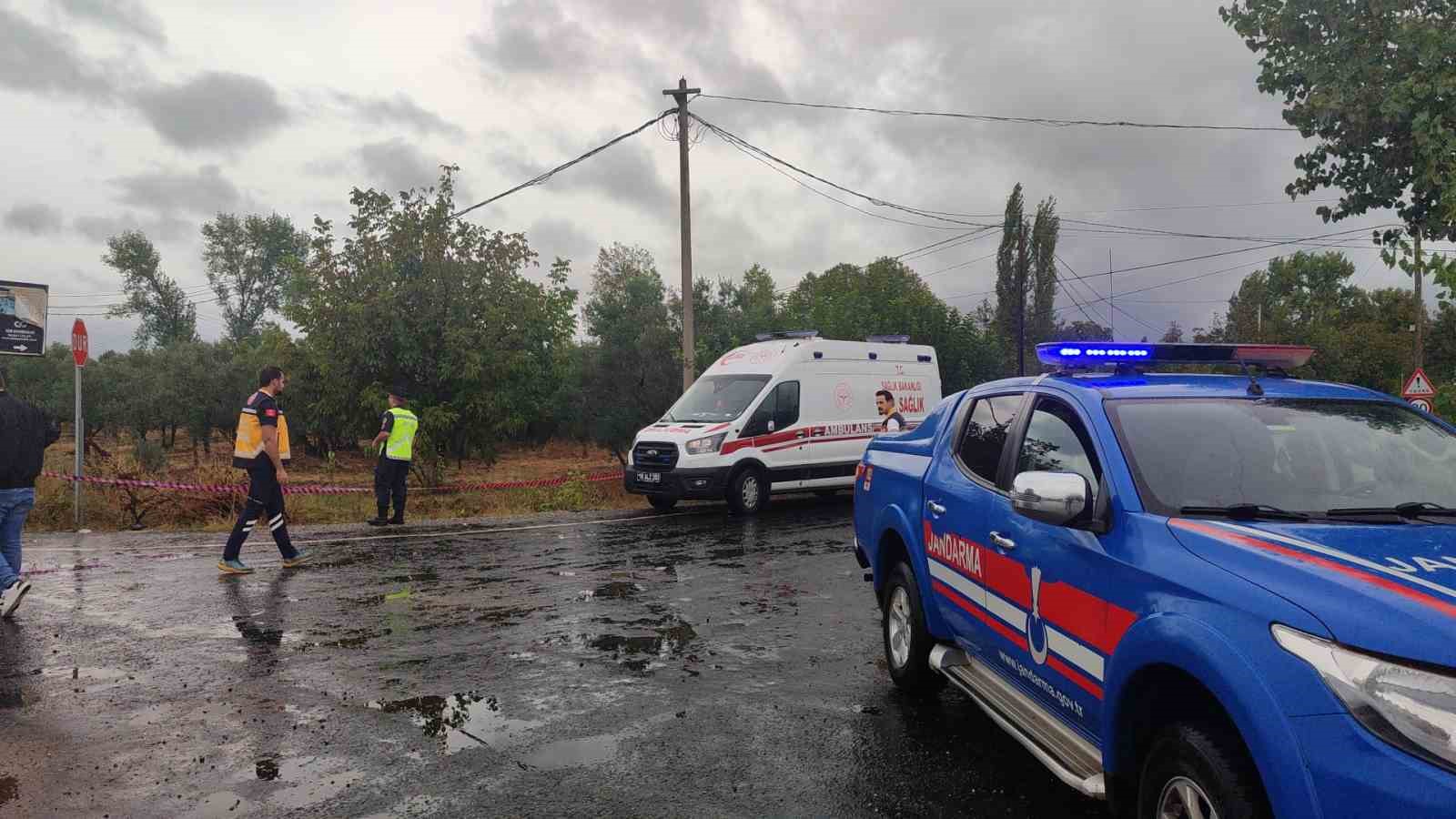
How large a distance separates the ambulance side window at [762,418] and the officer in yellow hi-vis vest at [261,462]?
6.74 m

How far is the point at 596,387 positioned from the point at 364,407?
975 centimetres

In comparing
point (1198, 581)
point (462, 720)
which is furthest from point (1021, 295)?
point (1198, 581)

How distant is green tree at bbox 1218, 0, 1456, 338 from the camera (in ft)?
36.8

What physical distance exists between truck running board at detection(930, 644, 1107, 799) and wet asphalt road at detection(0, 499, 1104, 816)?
14.2 inches

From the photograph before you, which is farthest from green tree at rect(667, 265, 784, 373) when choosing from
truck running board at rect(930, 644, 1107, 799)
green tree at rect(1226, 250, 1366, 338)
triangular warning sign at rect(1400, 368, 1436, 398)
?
green tree at rect(1226, 250, 1366, 338)

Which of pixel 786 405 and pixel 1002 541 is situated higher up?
pixel 786 405

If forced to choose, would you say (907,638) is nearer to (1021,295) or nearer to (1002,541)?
(1002,541)

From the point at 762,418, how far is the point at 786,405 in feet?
1.70

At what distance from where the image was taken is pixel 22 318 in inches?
554

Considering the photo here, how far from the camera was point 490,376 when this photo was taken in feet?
69.3

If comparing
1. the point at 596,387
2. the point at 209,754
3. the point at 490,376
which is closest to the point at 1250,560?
the point at 209,754

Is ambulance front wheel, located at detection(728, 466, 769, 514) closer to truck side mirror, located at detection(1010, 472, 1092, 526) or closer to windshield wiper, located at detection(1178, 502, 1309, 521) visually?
truck side mirror, located at detection(1010, 472, 1092, 526)

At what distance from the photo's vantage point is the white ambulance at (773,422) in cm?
1446

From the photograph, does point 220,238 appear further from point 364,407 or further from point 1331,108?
point 1331,108
